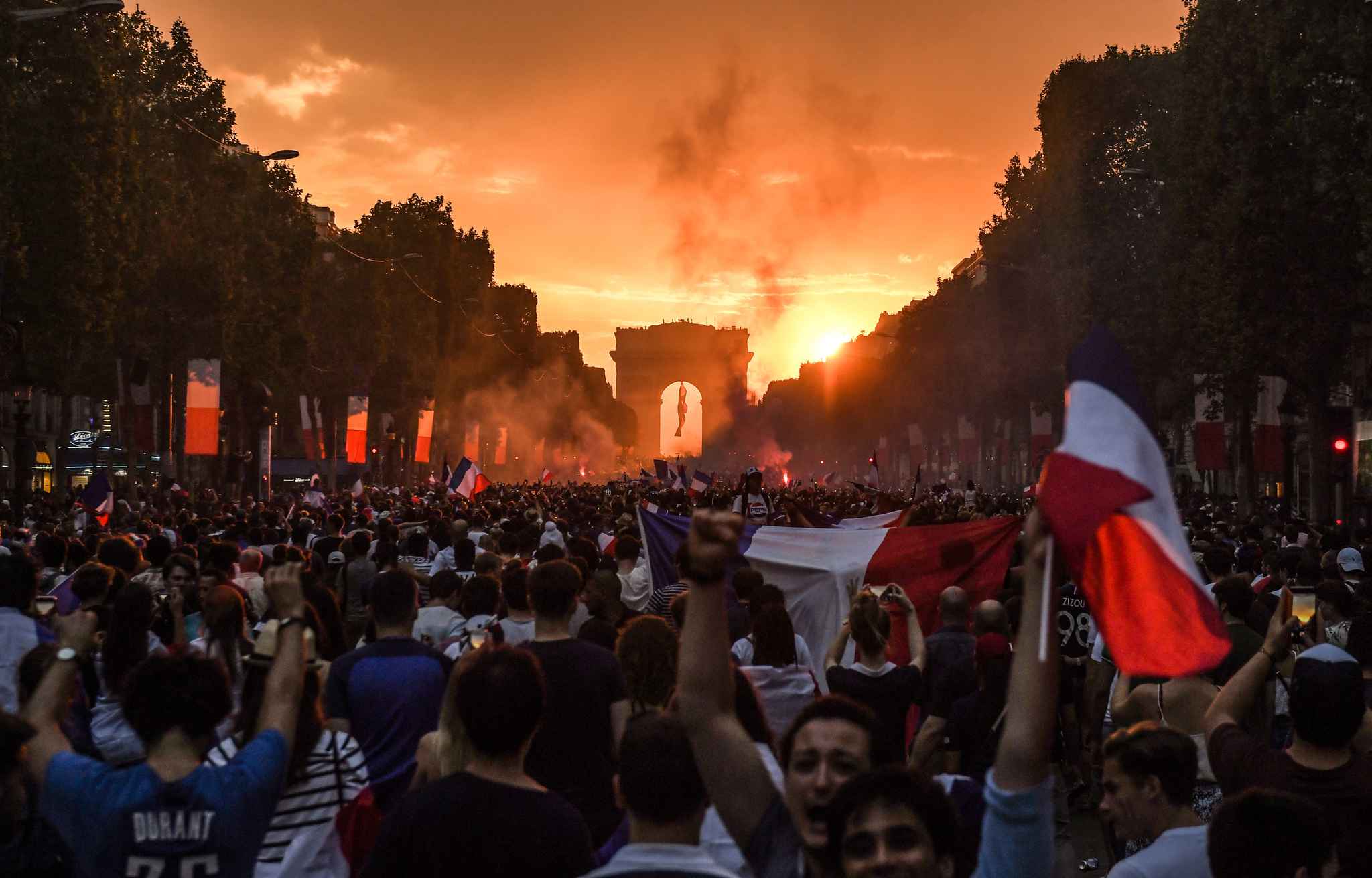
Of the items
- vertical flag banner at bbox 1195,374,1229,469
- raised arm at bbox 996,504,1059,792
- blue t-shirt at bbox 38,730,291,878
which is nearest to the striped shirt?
blue t-shirt at bbox 38,730,291,878

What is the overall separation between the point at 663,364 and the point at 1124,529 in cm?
17441

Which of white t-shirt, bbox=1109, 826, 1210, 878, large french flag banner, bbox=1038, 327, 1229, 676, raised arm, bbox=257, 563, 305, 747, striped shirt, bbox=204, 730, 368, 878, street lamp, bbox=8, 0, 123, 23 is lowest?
striped shirt, bbox=204, 730, 368, 878

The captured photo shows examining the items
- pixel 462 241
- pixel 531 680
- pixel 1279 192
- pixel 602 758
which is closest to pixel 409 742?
pixel 602 758

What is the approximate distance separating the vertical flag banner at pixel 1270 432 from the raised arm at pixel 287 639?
3248 cm

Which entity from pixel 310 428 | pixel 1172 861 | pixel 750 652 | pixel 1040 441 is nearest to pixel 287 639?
pixel 1172 861

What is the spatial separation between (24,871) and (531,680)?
6.37 feet

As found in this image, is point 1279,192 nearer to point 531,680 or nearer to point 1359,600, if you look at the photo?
point 1359,600

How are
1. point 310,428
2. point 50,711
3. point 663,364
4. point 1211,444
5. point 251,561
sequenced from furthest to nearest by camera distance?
1. point 663,364
2. point 310,428
3. point 1211,444
4. point 251,561
5. point 50,711

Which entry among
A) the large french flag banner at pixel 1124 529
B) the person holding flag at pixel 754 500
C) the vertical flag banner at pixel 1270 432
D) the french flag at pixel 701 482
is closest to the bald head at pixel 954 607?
the large french flag banner at pixel 1124 529

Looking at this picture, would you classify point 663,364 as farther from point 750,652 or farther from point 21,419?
point 750,652

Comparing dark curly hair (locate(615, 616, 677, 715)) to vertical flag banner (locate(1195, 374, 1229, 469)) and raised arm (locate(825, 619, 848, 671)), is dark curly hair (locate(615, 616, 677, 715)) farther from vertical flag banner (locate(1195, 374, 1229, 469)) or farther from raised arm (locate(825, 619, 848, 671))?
vertical flag banner (locate(1195, 374, 1229, 469))

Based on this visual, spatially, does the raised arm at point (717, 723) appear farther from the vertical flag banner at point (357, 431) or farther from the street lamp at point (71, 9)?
the vertical flag banner at point (357, 431)

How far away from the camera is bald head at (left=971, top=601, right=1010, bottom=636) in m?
8.73

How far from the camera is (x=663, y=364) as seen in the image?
17762cm
